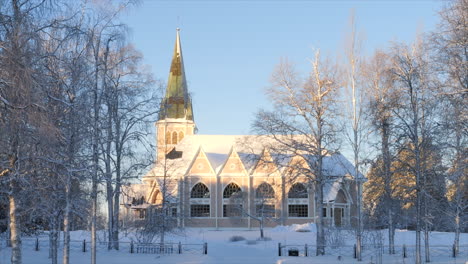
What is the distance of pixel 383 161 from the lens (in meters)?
29.1

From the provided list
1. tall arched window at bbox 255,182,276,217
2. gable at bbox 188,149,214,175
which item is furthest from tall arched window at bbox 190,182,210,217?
tall arched window at bbox 255,182,276,217

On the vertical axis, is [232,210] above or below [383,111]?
below

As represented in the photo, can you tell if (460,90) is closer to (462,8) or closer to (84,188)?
(462,8)

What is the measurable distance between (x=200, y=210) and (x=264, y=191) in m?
8.17

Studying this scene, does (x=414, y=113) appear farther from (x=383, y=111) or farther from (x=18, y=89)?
(x=18, y=89)

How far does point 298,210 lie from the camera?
57812 millimetres

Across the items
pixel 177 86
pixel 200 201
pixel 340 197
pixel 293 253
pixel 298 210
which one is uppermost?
pixel 177 86

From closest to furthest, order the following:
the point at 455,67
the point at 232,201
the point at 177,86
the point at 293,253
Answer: the point at 455,67 < the point at 293,253 < the point at 232,201 < the point at 177,86

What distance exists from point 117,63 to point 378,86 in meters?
14.8

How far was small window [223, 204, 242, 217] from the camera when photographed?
55991 millimetres

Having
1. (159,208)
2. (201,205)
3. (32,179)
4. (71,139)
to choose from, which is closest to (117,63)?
(71,139)

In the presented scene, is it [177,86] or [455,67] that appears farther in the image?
[177,86]

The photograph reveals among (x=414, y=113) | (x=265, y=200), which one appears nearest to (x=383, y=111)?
(x=414, y=113)

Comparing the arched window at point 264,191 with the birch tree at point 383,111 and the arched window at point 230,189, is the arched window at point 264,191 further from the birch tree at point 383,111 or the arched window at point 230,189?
the birch tree at point 383,111
